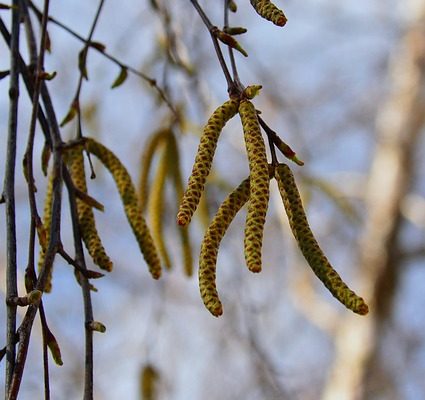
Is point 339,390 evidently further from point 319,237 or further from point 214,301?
point 214,301

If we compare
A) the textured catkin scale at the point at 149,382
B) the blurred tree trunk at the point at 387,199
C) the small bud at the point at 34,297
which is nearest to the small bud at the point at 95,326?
the small bud at the point at 34,297

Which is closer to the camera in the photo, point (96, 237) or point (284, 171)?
point (284, 171)

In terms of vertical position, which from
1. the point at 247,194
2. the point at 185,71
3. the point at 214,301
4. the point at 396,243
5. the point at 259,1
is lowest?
the point at 214,301

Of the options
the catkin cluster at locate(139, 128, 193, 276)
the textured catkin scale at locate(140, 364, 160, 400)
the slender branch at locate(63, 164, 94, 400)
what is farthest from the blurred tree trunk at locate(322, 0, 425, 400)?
the slender branch at locate(63, 164, 94, 400)

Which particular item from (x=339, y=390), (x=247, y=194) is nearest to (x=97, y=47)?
(x=247, y=194)

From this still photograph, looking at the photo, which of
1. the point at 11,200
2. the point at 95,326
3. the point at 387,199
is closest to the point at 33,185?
the point at 11,200

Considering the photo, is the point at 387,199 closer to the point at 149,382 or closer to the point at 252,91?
the point at 149,382
